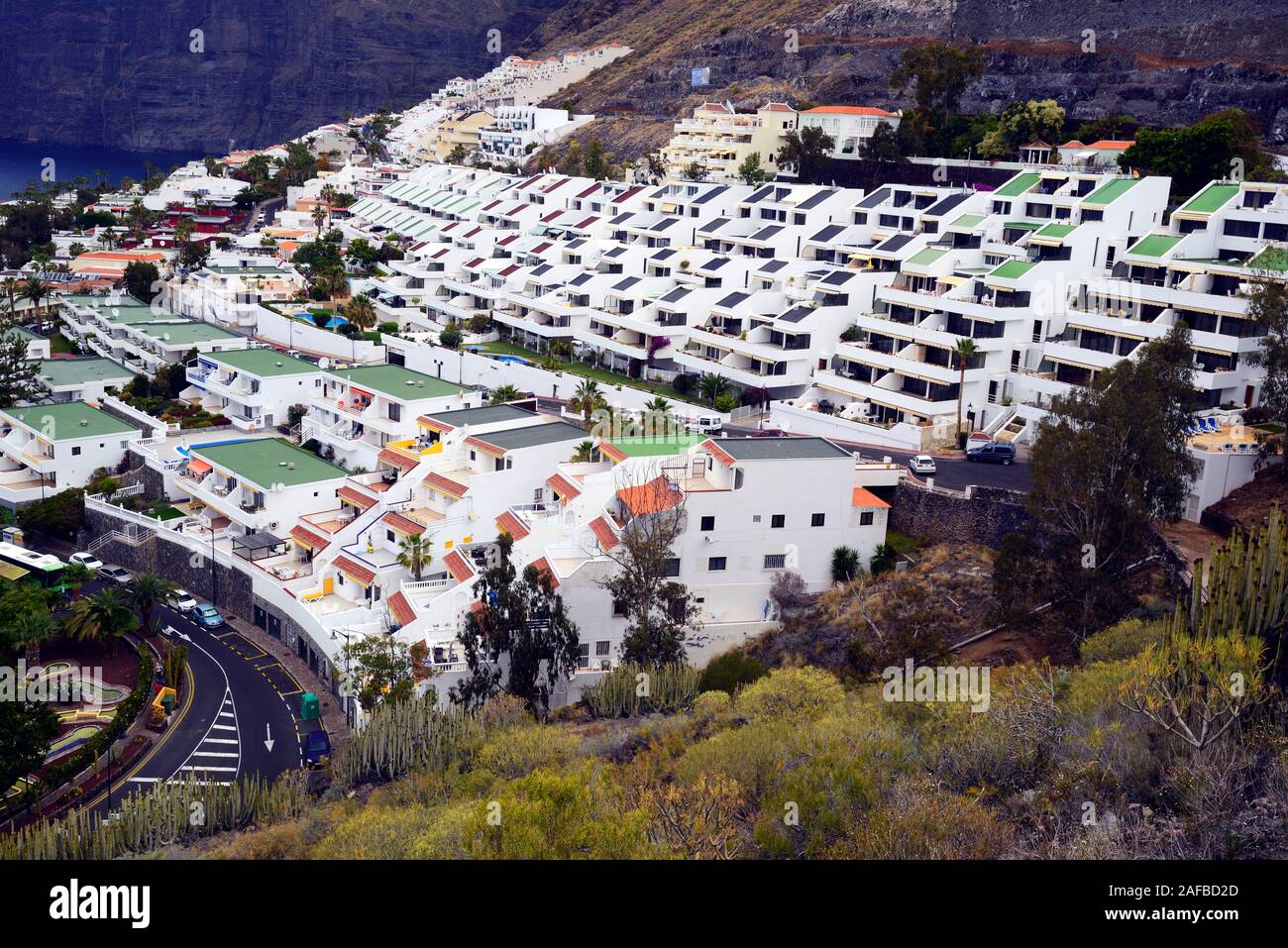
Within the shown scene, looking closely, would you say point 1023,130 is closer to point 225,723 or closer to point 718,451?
point 718,451

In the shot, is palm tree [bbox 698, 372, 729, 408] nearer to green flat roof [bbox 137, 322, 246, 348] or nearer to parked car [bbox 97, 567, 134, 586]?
parked car [bbox 97, 567, 134, 586]

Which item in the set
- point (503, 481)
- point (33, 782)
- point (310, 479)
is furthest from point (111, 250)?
point (33, 782)

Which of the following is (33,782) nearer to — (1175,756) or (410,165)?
(1175,756)

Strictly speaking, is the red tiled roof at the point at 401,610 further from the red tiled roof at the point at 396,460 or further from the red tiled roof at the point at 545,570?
the red tiled roof at the point at 396,460

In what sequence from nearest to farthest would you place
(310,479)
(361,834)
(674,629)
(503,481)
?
(361,834)
(674,629)
(503,481)
(310,479)

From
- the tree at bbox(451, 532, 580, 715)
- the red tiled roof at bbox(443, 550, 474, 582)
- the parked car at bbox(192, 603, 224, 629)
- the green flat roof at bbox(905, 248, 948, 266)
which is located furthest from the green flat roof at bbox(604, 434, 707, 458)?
the green flat roof at bbox(905, 248, 948, 266)
